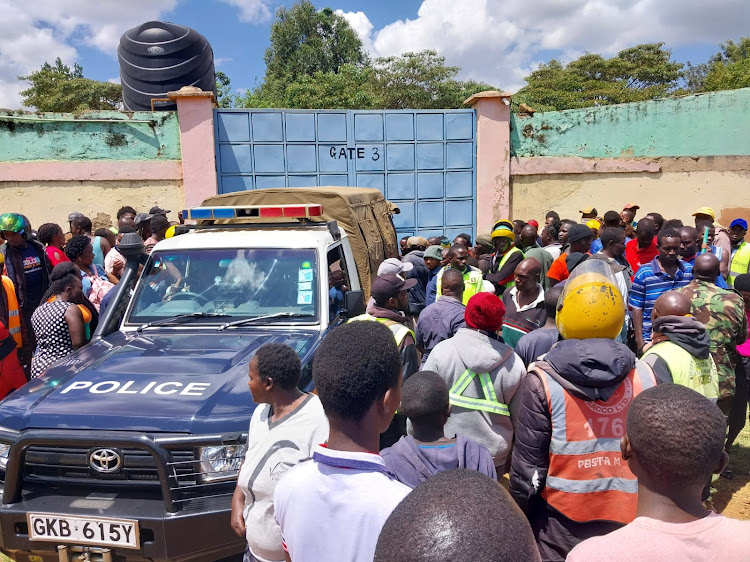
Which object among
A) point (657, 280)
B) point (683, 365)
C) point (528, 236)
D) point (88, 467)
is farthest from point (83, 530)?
point (528, 236)

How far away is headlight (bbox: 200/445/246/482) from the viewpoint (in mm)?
2857

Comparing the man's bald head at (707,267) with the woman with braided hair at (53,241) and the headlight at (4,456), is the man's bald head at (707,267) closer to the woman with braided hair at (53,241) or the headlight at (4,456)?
the headlight at (4,456)

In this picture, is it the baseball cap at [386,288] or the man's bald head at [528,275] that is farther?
the man's bald head at [528,275]

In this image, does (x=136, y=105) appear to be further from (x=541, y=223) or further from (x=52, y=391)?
(x=52, y=391)

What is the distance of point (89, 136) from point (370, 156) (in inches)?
214

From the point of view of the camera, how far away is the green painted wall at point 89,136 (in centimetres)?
1066

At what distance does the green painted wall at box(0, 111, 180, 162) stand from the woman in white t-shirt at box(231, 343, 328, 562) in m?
9.97

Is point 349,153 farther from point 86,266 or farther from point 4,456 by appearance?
point 4,456

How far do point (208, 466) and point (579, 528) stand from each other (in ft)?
5.69

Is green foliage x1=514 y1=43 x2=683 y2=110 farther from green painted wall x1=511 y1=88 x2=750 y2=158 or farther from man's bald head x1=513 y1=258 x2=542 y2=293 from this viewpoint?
man's bald head x1=513 y1=258 x2=542 y2=293

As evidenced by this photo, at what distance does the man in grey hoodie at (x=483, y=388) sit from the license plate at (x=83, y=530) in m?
1.61

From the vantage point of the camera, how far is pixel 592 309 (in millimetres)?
2383

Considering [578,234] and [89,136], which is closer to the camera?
[578,234]

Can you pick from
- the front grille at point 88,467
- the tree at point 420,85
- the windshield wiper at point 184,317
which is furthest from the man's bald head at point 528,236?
the tree at point 420,85
